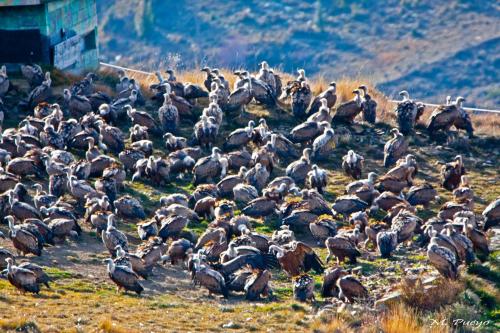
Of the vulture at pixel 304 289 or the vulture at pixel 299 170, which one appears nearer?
the vulture at pixel 304 289

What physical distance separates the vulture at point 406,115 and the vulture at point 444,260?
9376 millimetres

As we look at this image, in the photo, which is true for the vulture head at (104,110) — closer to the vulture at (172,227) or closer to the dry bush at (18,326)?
the vulture at (172,227)

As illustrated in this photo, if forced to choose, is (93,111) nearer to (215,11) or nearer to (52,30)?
(52,30)

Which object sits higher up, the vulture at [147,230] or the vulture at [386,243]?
the vulture at [386,243]

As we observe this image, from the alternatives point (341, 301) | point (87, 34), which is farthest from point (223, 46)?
point (341, 301)

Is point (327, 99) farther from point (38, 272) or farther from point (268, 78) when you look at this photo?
point (38, 272)

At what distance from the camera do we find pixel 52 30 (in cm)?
3575

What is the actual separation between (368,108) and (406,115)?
46.9 inches

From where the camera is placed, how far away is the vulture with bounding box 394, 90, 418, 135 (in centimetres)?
3238

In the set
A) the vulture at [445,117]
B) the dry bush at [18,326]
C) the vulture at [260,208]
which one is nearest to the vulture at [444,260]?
the vulture at [260,208]

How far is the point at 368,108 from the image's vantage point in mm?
33125

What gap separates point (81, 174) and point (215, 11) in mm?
78093

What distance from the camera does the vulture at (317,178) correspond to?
28.4 m

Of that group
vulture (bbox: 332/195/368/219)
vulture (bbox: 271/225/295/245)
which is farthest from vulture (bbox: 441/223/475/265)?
vulture (bbox: 271/225/295/245)
